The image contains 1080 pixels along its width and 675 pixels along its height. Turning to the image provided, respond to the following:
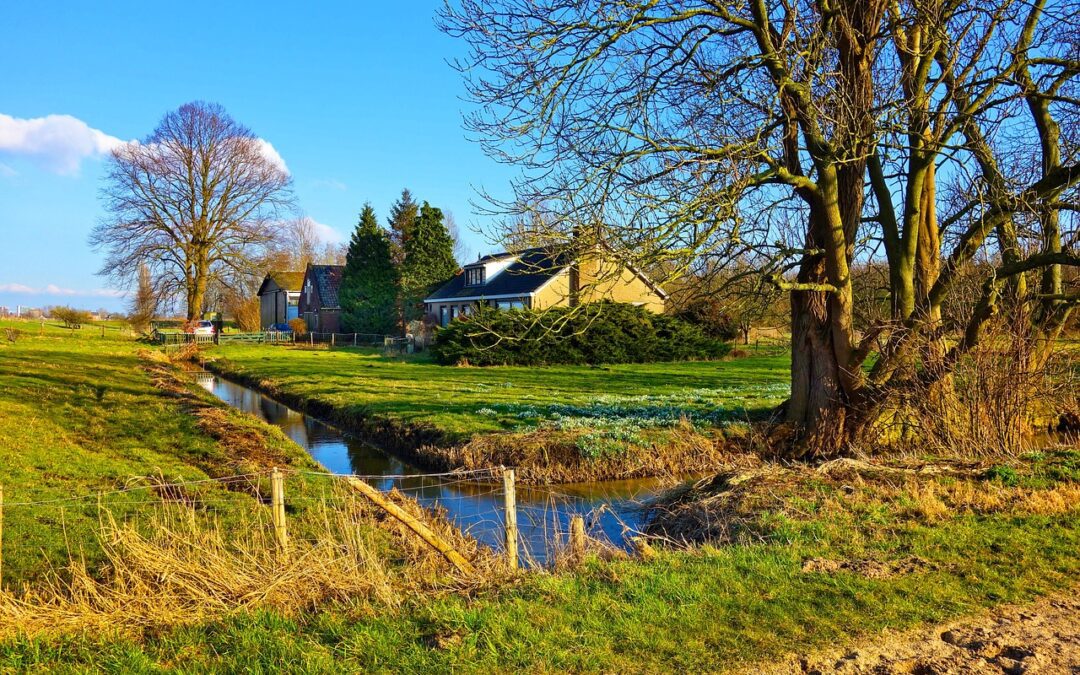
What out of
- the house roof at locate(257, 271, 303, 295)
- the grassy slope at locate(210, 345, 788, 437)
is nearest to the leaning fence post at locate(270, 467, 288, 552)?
the grassy slope at locate(210, 345, 788, 437)

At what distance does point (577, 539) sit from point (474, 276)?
40457 millimetres

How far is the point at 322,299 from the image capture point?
198 ft

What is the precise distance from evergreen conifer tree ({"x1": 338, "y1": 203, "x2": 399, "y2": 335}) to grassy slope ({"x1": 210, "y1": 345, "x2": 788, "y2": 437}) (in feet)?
39.5

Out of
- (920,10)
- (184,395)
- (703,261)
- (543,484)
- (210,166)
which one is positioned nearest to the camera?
(920,10)

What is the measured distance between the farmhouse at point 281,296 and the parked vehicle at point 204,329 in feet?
57.0

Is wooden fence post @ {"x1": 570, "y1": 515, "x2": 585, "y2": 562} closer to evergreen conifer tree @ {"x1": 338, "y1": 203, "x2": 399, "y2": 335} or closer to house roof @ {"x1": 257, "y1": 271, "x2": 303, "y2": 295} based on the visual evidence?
evergreen conifer tree @ {"x1": 338, "y1": 203, "x2": 399, "y2": 335}

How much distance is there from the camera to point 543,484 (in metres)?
13.0

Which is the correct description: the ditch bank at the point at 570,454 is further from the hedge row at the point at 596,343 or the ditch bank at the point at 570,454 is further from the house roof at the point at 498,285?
the house roof at the point at 498,285

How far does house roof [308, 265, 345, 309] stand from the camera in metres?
59.9

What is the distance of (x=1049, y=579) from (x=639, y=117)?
27.3ft

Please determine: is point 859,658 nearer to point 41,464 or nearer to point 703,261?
point 703,261

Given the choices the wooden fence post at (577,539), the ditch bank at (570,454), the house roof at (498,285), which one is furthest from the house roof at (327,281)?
the wooden fence post at (577,539)

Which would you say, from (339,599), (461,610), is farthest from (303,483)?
(461,610)

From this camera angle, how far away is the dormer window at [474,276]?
45875 mm
